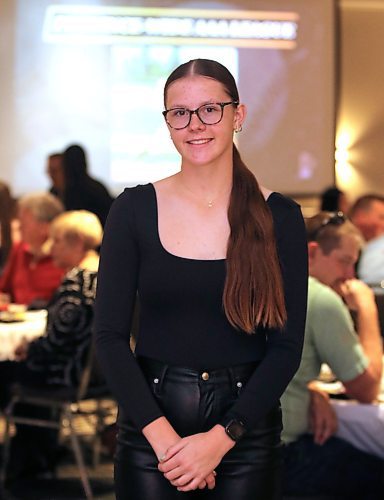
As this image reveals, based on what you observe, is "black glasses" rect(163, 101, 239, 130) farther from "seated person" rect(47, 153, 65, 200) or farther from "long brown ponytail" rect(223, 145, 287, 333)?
"seated person" rect(47, 153, 65, 200)

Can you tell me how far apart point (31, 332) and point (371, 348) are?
6.81 feet

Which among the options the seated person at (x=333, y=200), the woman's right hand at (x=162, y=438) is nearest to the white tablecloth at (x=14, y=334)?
the woman's right hand at (x=162, y=438)

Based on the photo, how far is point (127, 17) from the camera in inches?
377

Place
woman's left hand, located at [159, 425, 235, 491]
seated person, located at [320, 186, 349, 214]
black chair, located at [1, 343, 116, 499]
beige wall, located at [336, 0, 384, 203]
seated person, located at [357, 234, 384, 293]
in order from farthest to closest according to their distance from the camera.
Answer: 1. beige wall, located at [336, 0, 384, 203]
2. seated person, located at [320, 186, 349, 214]
3. seated person, located at [357, 234, 384, 293]
4. black chair, located at [1, 343, 116, 499]
5. woman's left hand, located at [159, 425, 235, 491]

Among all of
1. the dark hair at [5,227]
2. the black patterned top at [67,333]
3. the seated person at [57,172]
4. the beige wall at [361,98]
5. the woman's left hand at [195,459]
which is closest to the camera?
the woman's left hand at [195,459]

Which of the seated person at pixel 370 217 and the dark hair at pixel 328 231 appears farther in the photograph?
the seated person at pixel 370 217

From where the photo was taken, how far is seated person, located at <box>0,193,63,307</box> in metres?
5.98

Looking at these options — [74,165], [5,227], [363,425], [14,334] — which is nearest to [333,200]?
[74,165]

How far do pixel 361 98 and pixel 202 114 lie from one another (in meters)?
8.82

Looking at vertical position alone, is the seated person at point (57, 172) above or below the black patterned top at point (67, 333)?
above

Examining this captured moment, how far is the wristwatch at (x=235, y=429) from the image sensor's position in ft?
5.87

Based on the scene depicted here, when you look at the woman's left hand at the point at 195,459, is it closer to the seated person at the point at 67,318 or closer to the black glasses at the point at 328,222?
the black glasses at the point at 328,222

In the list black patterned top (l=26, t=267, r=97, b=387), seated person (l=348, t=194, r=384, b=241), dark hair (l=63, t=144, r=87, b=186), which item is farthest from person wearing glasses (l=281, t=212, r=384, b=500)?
dark hair (l=63, t=144, r=87, b=186)

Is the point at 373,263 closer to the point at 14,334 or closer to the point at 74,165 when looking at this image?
the point at 14,334
